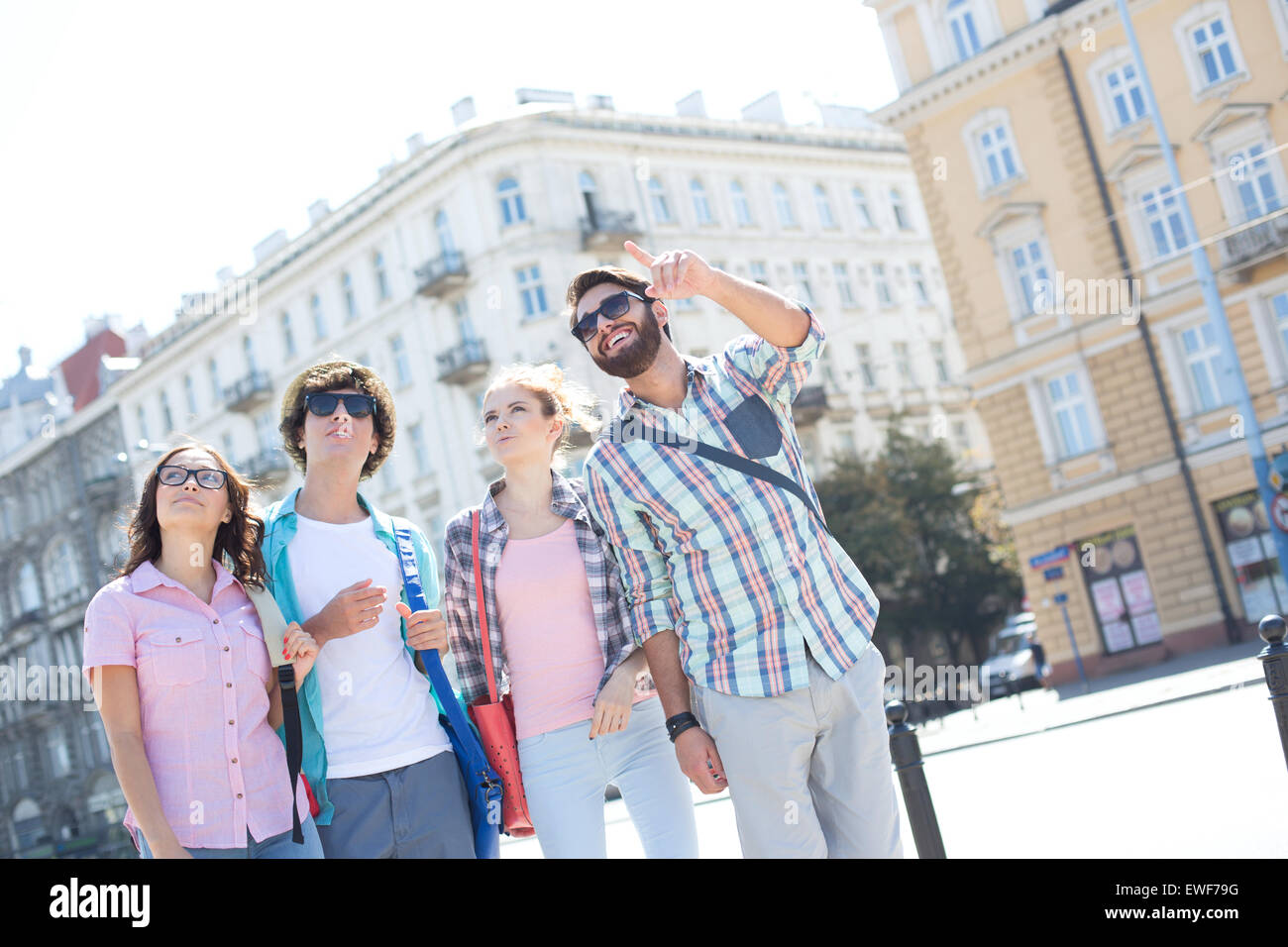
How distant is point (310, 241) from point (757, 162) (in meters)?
15.8

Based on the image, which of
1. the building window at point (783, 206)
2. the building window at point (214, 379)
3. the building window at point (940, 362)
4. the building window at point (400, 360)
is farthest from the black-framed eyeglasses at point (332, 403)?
the building window at point (214, 379)

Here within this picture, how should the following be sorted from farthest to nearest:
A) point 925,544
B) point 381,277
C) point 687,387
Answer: point 381,277
point 925,544
point 687,387

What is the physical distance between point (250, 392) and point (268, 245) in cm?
599

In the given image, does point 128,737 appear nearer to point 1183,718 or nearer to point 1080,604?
point 1183,718

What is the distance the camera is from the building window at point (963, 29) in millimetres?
31047

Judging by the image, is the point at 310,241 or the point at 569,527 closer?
the point at 569,527

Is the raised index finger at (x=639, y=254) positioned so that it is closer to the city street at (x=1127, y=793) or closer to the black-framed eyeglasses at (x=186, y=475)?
the black-framed eyeglasses at (x=186, y=475)

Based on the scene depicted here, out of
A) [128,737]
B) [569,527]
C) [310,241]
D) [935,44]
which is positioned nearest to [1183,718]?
[569,527]

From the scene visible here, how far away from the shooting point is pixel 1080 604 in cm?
2933

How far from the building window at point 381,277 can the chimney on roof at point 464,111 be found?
16.5ft

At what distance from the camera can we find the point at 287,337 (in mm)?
46875

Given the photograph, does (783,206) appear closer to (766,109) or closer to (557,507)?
(766,109)

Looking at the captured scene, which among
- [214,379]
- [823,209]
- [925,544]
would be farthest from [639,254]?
[214,379]
